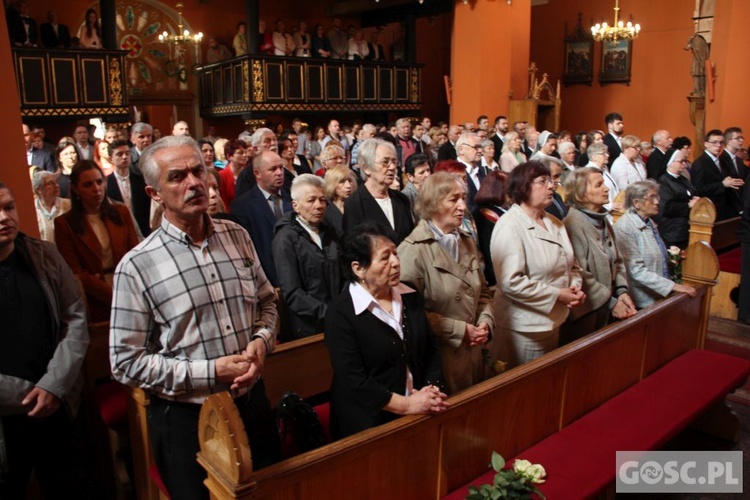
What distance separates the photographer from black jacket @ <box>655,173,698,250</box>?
578cm

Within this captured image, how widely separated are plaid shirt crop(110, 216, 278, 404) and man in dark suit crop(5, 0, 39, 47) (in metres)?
10.3

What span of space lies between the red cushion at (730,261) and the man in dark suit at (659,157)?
1.21 m

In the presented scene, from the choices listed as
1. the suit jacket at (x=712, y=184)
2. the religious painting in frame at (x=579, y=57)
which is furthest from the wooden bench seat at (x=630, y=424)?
the religious painting in frame at (x=579, y=57)

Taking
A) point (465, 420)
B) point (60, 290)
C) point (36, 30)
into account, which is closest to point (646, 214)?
point (465, 420)

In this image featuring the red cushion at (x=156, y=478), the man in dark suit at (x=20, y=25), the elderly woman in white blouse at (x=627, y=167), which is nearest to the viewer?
the red cushion at (x=156, y=478)

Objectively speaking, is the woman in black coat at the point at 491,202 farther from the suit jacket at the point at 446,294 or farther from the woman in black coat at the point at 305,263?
the suit jacket at the point at 446,294

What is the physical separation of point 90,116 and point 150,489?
977cm

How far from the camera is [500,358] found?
336 centimetres

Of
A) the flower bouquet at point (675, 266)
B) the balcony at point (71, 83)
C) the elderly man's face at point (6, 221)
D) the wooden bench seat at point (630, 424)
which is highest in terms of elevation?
the balcony at point (71, 83)

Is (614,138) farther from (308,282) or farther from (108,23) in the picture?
(108,23)

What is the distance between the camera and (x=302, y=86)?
13.1 meters

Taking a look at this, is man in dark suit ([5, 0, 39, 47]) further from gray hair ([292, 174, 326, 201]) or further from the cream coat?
the cream coat

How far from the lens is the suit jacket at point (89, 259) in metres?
3.08

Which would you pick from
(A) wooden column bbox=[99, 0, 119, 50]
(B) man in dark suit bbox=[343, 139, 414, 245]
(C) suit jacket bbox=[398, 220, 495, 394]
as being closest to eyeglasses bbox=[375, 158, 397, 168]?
(B) man in dark suit bbox=[343, 139, 414, 245]
